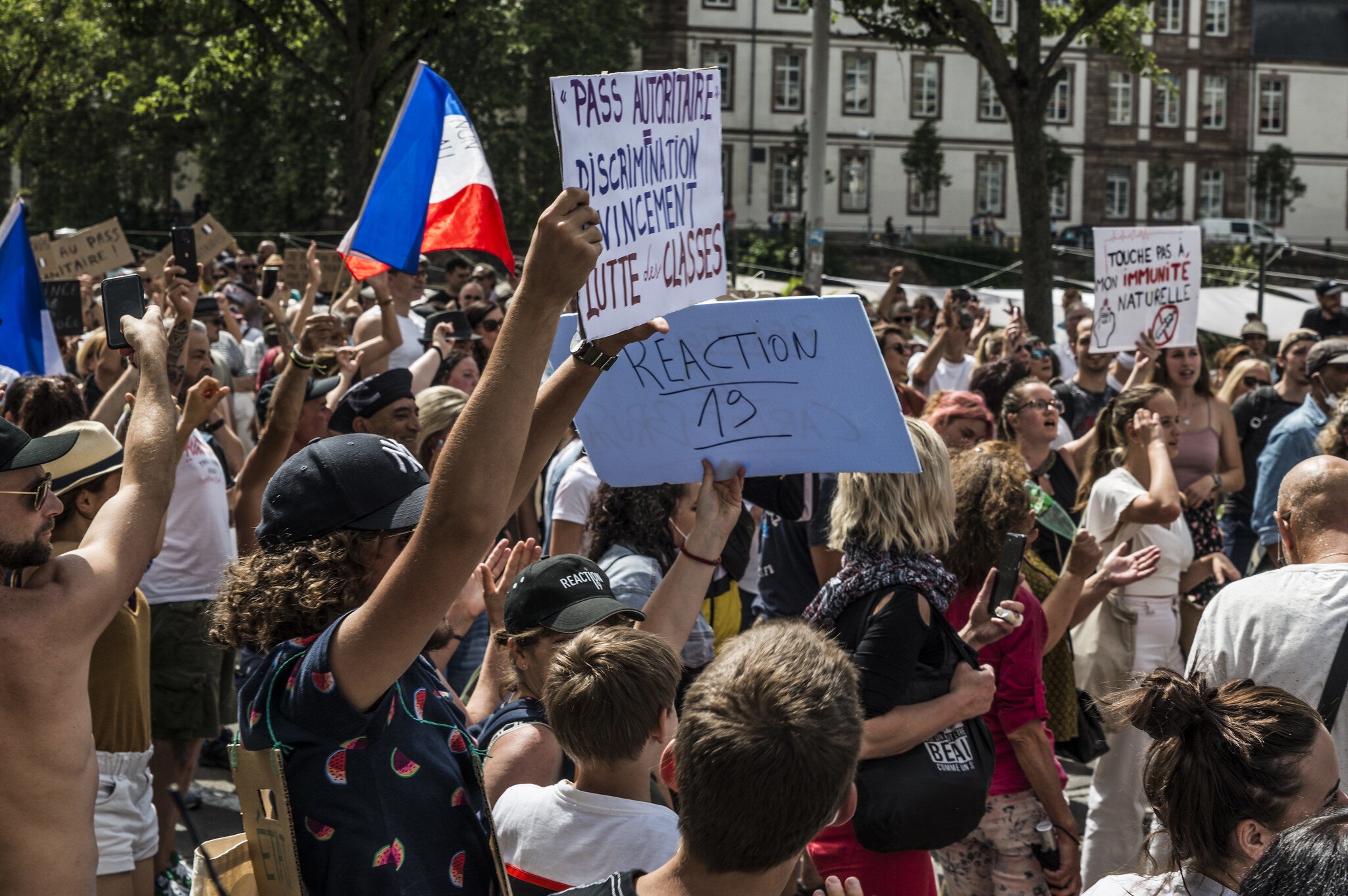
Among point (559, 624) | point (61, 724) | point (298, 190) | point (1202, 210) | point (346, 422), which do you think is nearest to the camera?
point (61, 724)

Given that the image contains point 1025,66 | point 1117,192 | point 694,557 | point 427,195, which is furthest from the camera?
point 1117,192

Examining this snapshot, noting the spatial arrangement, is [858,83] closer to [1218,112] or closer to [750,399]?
[1218,112]

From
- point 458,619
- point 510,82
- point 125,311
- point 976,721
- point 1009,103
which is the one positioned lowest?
point 976,721

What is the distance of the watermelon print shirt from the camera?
6.43 ft

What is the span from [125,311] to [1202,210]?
5928cm

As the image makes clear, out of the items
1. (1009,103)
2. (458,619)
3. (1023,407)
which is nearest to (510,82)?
(1009,103)

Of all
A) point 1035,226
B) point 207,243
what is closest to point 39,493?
point 207,243

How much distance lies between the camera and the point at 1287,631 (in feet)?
10.4

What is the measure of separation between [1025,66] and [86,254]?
38.5 feet

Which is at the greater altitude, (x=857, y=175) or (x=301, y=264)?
(x=857, y=175)

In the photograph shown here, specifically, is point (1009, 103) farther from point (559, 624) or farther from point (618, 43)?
point (618, 43)

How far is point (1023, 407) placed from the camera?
600 centimetres

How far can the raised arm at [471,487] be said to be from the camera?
1753mm

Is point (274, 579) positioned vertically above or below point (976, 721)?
above
